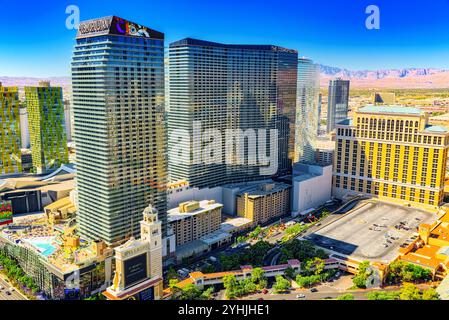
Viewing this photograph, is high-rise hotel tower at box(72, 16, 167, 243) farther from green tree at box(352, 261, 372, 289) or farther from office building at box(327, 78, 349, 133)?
office building at box(327, 78, 349, 133)

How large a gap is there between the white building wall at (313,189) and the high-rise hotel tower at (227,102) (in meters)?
3.09

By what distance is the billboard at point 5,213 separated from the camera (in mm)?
20109

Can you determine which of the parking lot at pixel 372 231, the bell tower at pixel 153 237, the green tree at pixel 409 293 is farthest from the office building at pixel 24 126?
the green tree at pixel 409 293

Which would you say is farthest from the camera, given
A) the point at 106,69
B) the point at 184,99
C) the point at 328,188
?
the point at 328,188

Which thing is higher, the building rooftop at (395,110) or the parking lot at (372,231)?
the building rooftop at (395,110)

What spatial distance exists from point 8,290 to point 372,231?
1616 centimetres

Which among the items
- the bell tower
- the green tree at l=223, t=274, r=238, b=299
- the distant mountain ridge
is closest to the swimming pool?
the bell tower

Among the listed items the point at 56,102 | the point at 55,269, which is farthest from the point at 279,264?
the point at 56,102

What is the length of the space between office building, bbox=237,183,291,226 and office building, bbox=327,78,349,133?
2505cm

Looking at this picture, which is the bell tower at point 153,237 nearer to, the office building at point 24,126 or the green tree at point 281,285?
the green tree at point 281,285

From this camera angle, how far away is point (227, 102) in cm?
2408

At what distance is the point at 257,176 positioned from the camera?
25.8 meters

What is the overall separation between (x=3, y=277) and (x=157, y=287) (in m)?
7.59
